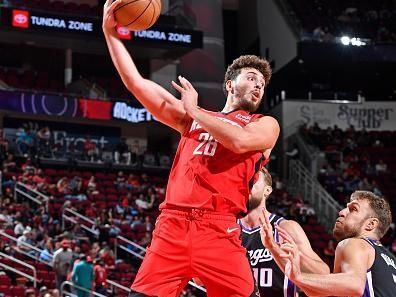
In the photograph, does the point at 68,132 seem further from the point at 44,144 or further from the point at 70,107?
the point at 44,144

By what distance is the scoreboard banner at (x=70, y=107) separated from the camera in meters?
25.6

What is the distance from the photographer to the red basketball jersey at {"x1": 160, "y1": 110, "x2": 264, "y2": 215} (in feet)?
15.9

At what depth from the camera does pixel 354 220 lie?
17.2 feet

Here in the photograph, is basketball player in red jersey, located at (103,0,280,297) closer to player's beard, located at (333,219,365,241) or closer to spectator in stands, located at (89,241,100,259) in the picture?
player's beard, located at (333,219,365,241)

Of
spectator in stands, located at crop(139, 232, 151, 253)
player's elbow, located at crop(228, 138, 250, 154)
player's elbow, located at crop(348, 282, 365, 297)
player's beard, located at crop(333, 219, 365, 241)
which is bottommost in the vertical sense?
spectator in stands, located at crop(139, 232, 151, 253)

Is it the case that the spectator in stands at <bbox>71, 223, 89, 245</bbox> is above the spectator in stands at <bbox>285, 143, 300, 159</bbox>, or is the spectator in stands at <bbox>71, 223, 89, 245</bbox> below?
below

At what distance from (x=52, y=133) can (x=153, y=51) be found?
4875 mm

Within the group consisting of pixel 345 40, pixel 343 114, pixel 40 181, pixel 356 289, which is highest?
pixel 345 40

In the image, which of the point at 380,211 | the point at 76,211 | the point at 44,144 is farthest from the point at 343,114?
the point at 380,211

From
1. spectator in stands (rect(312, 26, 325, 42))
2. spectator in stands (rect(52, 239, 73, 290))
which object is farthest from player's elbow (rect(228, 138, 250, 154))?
spectator in stands (rect(312, 26, 325, 42))

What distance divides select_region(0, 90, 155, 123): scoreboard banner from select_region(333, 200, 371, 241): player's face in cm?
2129

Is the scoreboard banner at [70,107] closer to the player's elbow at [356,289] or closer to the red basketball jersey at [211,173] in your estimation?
the red basketball jersey at [211,173]

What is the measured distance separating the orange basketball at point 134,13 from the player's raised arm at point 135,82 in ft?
0.15

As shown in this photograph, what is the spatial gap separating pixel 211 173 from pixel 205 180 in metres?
0.06
